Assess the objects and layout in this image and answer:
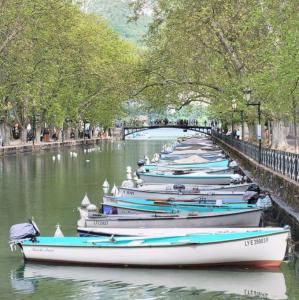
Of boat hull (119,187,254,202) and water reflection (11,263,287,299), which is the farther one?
boat hull (119,187,254,202)

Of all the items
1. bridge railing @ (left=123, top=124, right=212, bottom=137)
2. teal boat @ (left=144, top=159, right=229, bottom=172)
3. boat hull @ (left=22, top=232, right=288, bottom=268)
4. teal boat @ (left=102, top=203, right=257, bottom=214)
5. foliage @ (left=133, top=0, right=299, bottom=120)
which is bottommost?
boat hull @ (left=22, top=232, right=288, bottom=268)

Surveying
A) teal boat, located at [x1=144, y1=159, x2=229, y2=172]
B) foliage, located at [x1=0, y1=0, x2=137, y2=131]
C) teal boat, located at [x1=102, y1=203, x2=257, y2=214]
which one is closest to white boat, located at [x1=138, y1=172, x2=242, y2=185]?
teal boat, located at [x1=144, y1=159, x2=229, y2=172]

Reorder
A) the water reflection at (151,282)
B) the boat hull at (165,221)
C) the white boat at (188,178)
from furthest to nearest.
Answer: the white boat at (188,178) < the boat hull at (165,221) < the water reflection at (151,282)

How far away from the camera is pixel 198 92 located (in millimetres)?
66750

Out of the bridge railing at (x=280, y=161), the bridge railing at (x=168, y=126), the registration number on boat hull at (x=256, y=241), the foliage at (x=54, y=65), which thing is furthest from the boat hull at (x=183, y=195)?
the bridge railing at (x=168, y=126)

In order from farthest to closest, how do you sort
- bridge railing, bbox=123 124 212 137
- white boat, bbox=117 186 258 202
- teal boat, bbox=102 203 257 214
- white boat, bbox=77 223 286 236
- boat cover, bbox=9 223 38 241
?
1. bridge railing, bbox=123 124 212 137
2. white boat, bbox=117 186 258 202
3. teal boat, bbox=102 203 257 214
4. white boat, bbox=77 223 286 236
5. boat cover, bbox=9 223 38 241

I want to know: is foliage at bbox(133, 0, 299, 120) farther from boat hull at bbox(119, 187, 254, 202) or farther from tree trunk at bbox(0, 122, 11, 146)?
tree trunk at bbox(0, 122, 11, 146)

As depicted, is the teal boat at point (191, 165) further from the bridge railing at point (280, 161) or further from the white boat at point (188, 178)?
the white boat at point (188, 178)

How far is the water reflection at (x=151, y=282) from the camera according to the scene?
Answer: 57.1 feet

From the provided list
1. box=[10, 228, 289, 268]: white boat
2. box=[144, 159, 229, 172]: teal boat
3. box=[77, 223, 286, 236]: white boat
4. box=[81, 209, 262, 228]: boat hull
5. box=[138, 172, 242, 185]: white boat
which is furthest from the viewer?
box=[144, 159, 229, 172]: teal boat

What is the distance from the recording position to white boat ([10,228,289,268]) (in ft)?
61.0

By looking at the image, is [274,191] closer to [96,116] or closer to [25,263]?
[25,263]

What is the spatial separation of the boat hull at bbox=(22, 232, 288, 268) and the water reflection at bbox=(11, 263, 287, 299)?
0.21 metres

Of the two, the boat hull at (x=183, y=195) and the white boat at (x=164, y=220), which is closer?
the white boat at (x=164, y=220)
